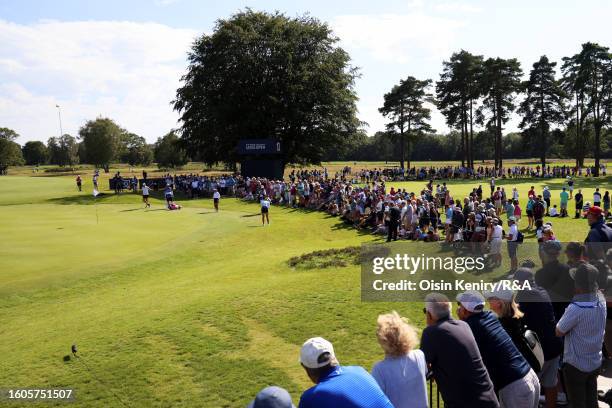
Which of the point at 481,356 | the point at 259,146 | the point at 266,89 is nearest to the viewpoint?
the point at 481,356

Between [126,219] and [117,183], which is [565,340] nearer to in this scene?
[126,219]

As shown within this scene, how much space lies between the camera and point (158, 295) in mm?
14602

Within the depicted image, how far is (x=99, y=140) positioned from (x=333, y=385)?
3610 inches

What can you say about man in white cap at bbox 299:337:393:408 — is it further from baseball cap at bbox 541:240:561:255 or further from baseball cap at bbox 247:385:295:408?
baseball cap at bbox 541:240:561:255

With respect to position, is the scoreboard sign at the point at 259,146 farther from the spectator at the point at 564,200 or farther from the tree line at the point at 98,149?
the spectator at the point at 564,200

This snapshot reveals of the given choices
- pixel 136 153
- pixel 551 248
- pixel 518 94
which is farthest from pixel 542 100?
pixel 136 153

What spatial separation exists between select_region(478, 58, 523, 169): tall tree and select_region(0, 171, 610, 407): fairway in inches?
1708

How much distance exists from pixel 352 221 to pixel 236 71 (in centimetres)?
3374

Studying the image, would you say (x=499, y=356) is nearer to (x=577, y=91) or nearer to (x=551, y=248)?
(x=551, y=248)

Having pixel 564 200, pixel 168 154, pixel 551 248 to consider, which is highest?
pixel 168 154

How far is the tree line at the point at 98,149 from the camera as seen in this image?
3430 inches

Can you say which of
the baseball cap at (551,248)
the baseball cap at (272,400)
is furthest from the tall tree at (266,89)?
the baseball cap at (272,400)

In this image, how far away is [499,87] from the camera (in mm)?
63688

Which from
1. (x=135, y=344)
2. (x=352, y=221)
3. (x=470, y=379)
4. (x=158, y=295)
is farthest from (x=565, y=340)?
(x=352, y=221)
